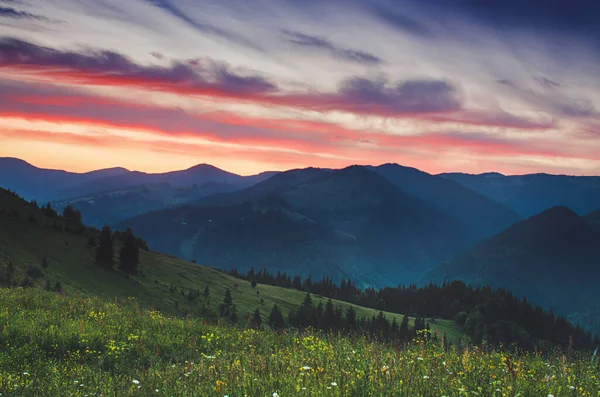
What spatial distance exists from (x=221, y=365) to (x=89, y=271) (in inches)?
2756

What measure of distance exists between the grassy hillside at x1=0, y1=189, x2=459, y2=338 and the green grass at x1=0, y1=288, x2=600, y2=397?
33.9 metres

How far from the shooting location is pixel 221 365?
10133mm

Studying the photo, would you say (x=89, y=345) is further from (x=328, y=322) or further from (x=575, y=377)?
(x=328, y=322)

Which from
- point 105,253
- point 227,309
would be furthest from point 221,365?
point 105,253

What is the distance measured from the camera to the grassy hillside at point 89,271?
61719mm

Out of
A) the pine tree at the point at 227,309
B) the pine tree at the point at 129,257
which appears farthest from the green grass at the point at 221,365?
the pine tree at the point at 129,257

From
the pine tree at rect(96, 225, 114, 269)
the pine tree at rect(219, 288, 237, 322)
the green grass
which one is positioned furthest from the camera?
the pine tree at rect(219, 288, 237, 322)

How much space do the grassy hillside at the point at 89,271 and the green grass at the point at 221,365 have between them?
33.9 metres

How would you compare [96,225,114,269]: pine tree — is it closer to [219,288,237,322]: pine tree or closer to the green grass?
[219,288,237,322]: pine tree

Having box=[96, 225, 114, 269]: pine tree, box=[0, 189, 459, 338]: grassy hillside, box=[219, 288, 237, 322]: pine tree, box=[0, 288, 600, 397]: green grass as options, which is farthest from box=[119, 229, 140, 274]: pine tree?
box=[0, 288, 600, 397]: green grass

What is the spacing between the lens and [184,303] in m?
77.9

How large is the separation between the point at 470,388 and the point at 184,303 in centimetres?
7491

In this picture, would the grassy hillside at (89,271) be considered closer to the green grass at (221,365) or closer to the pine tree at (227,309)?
the pine tree at (227,309)

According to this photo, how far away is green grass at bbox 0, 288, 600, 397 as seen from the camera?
823cm
